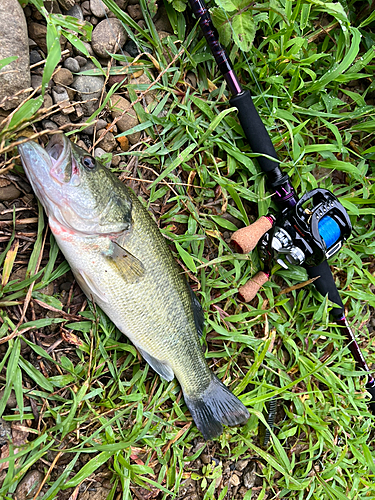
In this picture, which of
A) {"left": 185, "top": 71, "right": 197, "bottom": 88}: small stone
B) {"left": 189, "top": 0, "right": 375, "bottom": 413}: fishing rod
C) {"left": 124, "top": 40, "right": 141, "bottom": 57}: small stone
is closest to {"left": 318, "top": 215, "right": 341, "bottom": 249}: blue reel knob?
{"left": 189, "top": 0, "right": 375, "bottom": 413}: fishing rod

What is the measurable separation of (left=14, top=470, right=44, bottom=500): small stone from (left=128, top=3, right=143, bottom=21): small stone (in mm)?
3058

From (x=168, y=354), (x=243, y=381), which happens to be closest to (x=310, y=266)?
(x=243, y=381)

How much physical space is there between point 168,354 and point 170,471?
0.90 metres

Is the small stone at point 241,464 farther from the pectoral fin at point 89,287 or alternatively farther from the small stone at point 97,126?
the small stone at point 97,126

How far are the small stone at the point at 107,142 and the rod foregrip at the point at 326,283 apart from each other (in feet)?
6.00

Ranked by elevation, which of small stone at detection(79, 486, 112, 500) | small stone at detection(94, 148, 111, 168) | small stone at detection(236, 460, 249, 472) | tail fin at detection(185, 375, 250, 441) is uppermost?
small stone at detection(94, 148, 111, 168)

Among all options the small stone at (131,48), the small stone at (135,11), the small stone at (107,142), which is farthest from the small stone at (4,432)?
the small stone at (135,11)

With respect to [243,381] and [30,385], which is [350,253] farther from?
[30,385]

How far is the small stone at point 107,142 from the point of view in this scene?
2.41 metres

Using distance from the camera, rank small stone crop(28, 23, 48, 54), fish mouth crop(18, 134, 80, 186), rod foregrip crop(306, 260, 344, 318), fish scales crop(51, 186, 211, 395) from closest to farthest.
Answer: fish mouth crop(18, 134, 80, 186) < fish scales crop(51, 186, 211, 395) < small stone crop(28, 23, 48, 54) < rod foregrip crop(306, 260, 344, 318)

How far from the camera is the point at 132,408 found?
246 cm

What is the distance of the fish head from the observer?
190 centimetres

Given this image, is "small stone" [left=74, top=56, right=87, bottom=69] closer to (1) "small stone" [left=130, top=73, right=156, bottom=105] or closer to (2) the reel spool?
(1) "small stone" [left=130, top=73, right=156, bottom=105]

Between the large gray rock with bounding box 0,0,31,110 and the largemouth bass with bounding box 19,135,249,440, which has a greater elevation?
the large gray rock with bounding box 0,0,31,110
